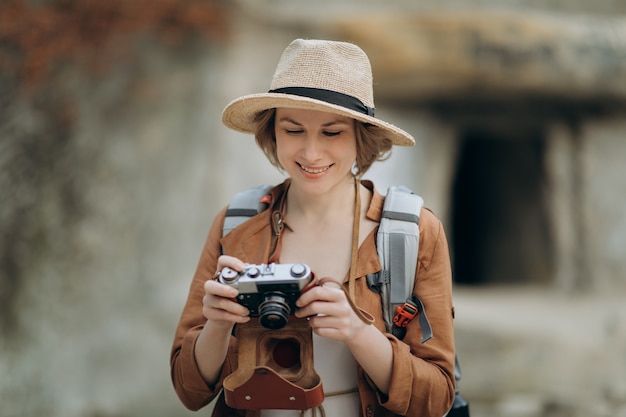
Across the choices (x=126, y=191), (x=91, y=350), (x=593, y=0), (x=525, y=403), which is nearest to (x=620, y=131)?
(x=593, y=0)

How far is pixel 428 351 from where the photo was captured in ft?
5.33

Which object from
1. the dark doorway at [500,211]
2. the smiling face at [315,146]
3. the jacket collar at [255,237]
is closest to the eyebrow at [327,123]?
the smiling face at [315,146]

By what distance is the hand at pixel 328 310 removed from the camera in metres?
1.48

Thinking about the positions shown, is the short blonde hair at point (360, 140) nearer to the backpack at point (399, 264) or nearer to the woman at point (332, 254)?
the woman at point (332, 254)

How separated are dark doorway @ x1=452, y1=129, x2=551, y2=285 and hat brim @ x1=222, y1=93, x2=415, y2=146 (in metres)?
4.42

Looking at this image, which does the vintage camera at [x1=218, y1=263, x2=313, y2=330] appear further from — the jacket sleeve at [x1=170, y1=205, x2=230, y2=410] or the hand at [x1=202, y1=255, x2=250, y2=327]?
the jacket sleeve at [x1=170, y1=205, x2=230, y2=410]

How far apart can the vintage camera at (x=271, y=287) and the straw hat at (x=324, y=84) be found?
0.35m

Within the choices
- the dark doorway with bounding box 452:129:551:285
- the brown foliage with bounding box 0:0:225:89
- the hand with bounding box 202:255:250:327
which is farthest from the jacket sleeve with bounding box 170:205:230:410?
the dark doorway with bounding box 452:129:551:285

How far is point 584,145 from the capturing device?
5.59 metres

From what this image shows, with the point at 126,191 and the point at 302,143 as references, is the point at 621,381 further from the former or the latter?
the point at 302,143

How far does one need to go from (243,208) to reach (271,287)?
377mm

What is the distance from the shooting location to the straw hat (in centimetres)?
161

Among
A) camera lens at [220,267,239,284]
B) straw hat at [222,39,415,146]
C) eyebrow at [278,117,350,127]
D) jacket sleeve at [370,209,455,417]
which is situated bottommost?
jacket sleeve at [370,209,455,417]

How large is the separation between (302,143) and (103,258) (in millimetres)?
3396
